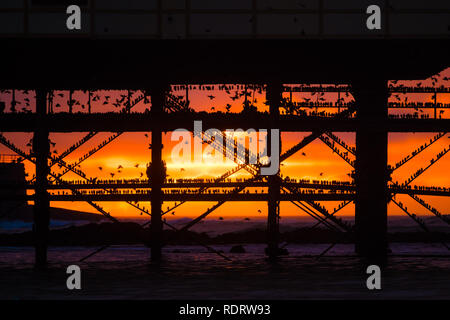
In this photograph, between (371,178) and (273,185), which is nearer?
(371,178)

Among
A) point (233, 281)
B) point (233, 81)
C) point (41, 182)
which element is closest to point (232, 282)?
point (233, 281)

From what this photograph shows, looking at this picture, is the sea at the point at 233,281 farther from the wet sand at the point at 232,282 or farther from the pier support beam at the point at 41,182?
the pier support beam at the point at 41,182

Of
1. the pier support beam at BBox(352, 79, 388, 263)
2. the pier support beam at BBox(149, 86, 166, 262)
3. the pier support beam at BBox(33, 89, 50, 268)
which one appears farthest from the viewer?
the pier support beam at BBox(149, 86, 166, 262)

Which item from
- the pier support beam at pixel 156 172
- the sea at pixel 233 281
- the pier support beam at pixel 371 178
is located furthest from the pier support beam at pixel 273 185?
the pier support beam at pixel 156 172

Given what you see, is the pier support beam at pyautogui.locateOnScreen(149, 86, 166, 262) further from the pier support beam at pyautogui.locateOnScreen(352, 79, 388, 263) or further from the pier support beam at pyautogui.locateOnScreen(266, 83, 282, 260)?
the pier support beam at pyautogui.locateOnScreen(352, 79, 388, 263)

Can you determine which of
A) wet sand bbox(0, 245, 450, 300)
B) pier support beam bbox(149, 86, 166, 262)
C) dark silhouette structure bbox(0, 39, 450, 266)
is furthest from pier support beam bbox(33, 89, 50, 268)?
pier support beam bbox(149, 86, 166, 262)

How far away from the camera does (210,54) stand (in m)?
21.1

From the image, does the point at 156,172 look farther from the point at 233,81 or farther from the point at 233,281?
the point at 233,281

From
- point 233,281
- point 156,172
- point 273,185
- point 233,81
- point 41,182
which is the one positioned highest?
point 233,81

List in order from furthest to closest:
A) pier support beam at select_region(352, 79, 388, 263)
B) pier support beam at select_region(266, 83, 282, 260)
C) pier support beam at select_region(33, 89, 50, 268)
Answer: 1. pier support beam at select_region(266, 83, 282, 260)
2. pier support beam at select_region(352, 79, 388, 263)
3. pier support beam at select_region(33, 89, 50, 268)

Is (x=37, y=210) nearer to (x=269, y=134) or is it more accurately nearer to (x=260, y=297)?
(x=269, y=134)

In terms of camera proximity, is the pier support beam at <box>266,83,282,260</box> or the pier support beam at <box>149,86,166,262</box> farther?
the pier support beam at <box>149,86,166,262</box>
